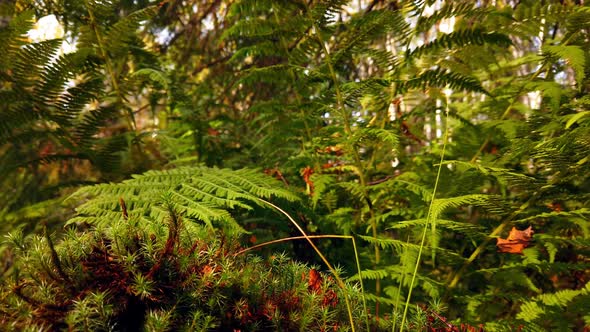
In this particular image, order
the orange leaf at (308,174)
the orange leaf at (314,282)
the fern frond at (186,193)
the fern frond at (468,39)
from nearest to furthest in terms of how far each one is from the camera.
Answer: the orange leaf at (314,282), the fern frond at (186,193), the fern frond at (468,39), the orange leaf at (308,174)

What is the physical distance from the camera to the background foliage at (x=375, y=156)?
4.67 ft

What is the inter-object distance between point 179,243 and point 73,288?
23 centimetres

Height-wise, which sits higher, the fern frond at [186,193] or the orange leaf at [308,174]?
the fern frond at [186,193]

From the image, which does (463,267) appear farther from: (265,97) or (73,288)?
(265,97)

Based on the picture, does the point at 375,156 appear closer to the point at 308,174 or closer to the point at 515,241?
the point at 308,174

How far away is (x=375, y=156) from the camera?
211cm

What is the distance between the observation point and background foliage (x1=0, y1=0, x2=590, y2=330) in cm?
142

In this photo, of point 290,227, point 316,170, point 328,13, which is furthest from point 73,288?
point 328,13

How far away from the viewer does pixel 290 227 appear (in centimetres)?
185

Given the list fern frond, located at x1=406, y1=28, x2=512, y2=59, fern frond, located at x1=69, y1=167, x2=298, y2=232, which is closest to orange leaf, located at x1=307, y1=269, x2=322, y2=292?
fern frond, located at x1=69, y1=167, x2=298, y2=232

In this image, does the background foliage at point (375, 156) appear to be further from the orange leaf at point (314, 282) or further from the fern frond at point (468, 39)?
the orange leaf at point (314, 282)

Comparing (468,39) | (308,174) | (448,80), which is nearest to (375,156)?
(308,174)

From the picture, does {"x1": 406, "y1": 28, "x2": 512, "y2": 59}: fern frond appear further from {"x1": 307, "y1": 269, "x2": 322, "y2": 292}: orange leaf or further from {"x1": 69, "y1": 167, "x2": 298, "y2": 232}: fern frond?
{"x1": 307, "y1": 269, "x2": 322, "y2": 292}: orange leaf

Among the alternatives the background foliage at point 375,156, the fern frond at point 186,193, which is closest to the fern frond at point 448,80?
the background foliage at point 375,156
